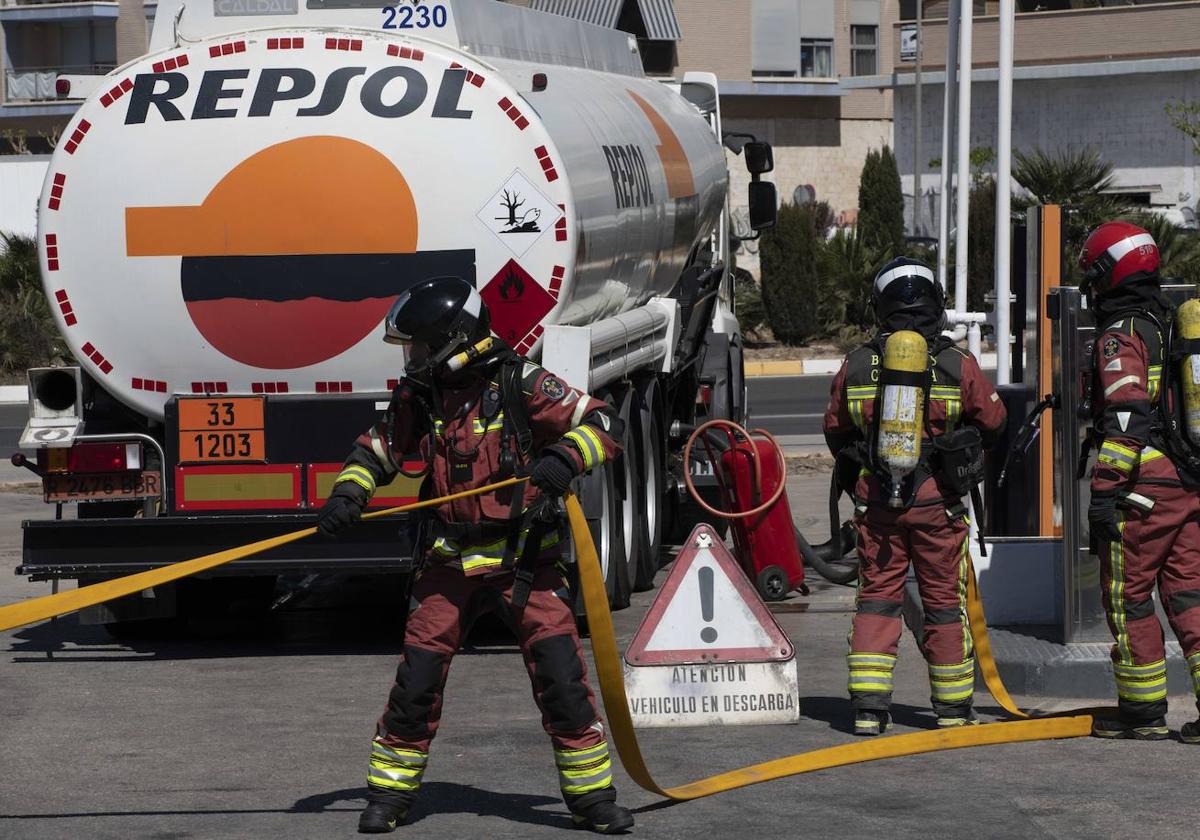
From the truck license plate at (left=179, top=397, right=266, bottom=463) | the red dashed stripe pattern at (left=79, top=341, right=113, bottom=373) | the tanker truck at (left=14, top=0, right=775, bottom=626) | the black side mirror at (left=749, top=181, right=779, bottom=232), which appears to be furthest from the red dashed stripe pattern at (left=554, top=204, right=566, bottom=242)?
the black side mirror at (left=749, top=181, right=779, bottom=232)

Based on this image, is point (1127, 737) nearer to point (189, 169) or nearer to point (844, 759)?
point (844, 759)

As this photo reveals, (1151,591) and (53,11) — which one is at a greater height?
(53,11)

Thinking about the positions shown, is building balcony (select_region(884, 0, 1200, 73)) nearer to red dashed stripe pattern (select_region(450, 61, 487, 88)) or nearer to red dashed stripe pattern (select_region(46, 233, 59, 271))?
red dashed stripe pattern (select_region(450, 61, 487, 88))

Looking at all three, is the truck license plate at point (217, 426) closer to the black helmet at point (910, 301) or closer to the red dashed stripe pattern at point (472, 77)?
the red dashed stripe pattern at point (472, 77)

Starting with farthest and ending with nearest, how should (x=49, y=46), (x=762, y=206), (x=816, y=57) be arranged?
(x=49, y=46) < (x=816, y=57) < (x=762, y=206)

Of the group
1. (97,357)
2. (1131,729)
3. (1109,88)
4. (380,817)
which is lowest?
(1131,729)

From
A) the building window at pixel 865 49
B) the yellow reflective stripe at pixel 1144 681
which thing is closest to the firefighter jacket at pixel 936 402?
the yellow reflective stripe at pixel 1144 681

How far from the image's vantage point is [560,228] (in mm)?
9648

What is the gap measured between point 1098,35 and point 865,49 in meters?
9.26

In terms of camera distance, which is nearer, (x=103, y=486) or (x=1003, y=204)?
(x=103, y=486)

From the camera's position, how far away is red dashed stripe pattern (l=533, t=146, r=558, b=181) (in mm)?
9625

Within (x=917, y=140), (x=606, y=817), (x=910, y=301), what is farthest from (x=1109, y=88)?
(x=606, y=817)

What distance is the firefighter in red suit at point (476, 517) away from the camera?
6352mm

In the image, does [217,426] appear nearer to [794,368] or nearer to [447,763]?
[447,763]
